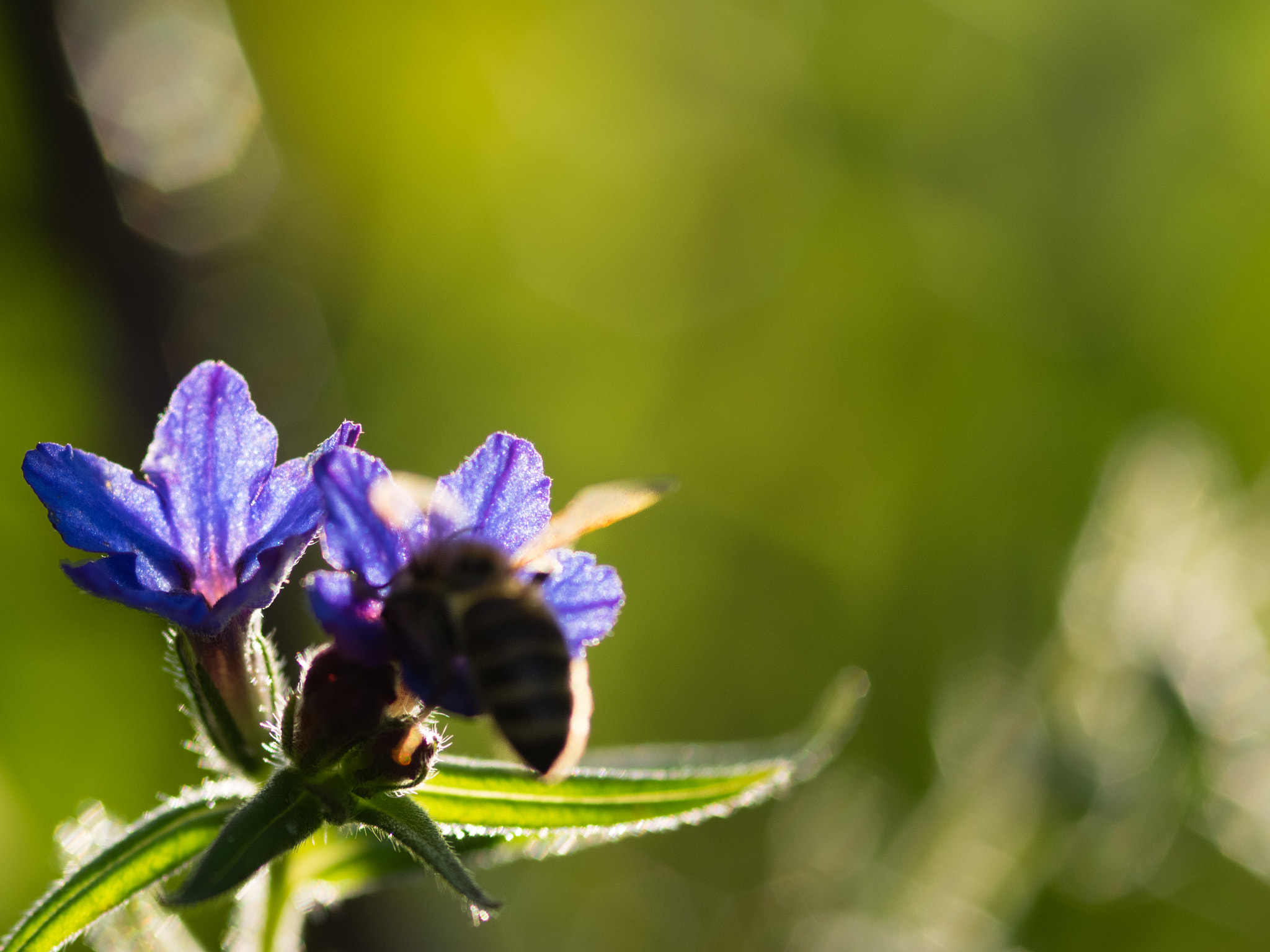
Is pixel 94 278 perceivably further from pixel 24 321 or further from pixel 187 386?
pixel 187 386

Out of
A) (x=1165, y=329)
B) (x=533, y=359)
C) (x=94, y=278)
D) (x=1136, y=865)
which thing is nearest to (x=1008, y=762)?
(x=1136, y=865)

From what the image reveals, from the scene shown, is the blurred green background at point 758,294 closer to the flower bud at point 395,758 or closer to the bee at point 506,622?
the flower bud at point 395,758

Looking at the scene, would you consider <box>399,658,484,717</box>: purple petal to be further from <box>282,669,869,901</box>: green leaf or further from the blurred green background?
the blurred green background

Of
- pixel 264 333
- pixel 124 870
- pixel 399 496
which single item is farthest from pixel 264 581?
pixel 264 333

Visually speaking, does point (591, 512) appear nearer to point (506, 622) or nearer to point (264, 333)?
point (506, 622)

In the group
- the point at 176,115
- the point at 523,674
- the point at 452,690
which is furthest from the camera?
the point at 176,115

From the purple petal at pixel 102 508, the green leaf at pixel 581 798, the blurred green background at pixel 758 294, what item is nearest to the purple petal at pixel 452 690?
the green leaf at pixel 581 798
